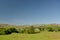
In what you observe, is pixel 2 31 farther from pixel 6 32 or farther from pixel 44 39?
pixel 44 39

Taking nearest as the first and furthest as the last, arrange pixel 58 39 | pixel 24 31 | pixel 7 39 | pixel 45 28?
pixel 7 39 < pixel 58 39 < pixel 24 31 < pixel 45 28

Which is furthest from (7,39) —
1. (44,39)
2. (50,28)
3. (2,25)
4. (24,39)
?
(50,28)

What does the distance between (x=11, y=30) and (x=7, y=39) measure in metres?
5.28

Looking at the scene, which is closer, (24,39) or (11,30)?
(24,39)

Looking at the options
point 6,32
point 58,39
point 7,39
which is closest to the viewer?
point 7,39

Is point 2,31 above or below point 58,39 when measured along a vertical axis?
above

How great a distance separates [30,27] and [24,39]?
7.03 m

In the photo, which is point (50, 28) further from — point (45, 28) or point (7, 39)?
point (7, 39)

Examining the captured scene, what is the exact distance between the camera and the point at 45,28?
74.9 ft

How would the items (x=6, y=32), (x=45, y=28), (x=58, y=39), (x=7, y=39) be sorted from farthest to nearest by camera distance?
(x=45, y=28), (x=6, y=32), (x=58, y=39), (x=7, y=39)

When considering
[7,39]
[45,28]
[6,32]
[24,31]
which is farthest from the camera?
[45,28]

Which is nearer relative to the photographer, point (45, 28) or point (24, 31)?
point (24, 31)

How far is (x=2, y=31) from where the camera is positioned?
1856cm

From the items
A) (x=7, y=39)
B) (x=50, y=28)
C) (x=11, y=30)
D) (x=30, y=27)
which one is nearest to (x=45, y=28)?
(x=50, y=28)
